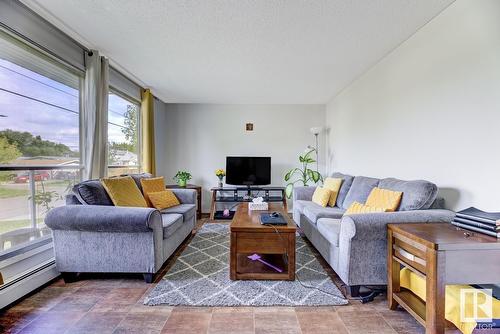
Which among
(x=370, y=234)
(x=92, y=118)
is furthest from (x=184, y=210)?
(x=370, y=234)

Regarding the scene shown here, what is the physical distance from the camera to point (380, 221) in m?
1.83

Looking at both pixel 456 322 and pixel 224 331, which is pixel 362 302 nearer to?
pixel 456 322

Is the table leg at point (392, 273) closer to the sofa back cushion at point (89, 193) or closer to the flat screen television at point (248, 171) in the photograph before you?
the sofa back cushion at point (89, 193)

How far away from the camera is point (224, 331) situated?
1576mm

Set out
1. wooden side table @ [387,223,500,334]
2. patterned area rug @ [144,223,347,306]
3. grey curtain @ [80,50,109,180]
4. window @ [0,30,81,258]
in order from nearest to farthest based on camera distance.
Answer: wooden side table @ [387,223,500,334] → patterned area rug @ [144,223,347,306] → window @ [0,30,81,258] → grey curtain @ [80,50,109,180]

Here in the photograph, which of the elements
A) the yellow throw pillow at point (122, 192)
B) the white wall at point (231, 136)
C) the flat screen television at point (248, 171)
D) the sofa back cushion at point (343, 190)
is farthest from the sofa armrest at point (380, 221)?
the white wall at point (231, 136)

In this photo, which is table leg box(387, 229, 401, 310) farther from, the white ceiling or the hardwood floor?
the white ceiling

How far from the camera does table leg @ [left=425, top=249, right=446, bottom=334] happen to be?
1.32 metres

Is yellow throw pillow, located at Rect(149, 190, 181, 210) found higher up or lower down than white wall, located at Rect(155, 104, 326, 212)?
lower down

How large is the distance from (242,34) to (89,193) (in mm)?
2101

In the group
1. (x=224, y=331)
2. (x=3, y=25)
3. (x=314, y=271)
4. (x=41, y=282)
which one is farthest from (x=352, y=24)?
(x=41, y=282)

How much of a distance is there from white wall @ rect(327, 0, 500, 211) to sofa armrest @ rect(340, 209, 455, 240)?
0.28 m

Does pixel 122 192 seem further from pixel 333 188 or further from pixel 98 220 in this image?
pixel 333 188

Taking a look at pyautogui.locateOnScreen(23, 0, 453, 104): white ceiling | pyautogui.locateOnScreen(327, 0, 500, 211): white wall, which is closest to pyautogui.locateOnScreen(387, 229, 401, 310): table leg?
pyautogui.locateOnScreen(327, 0, 500, 211): white wall
